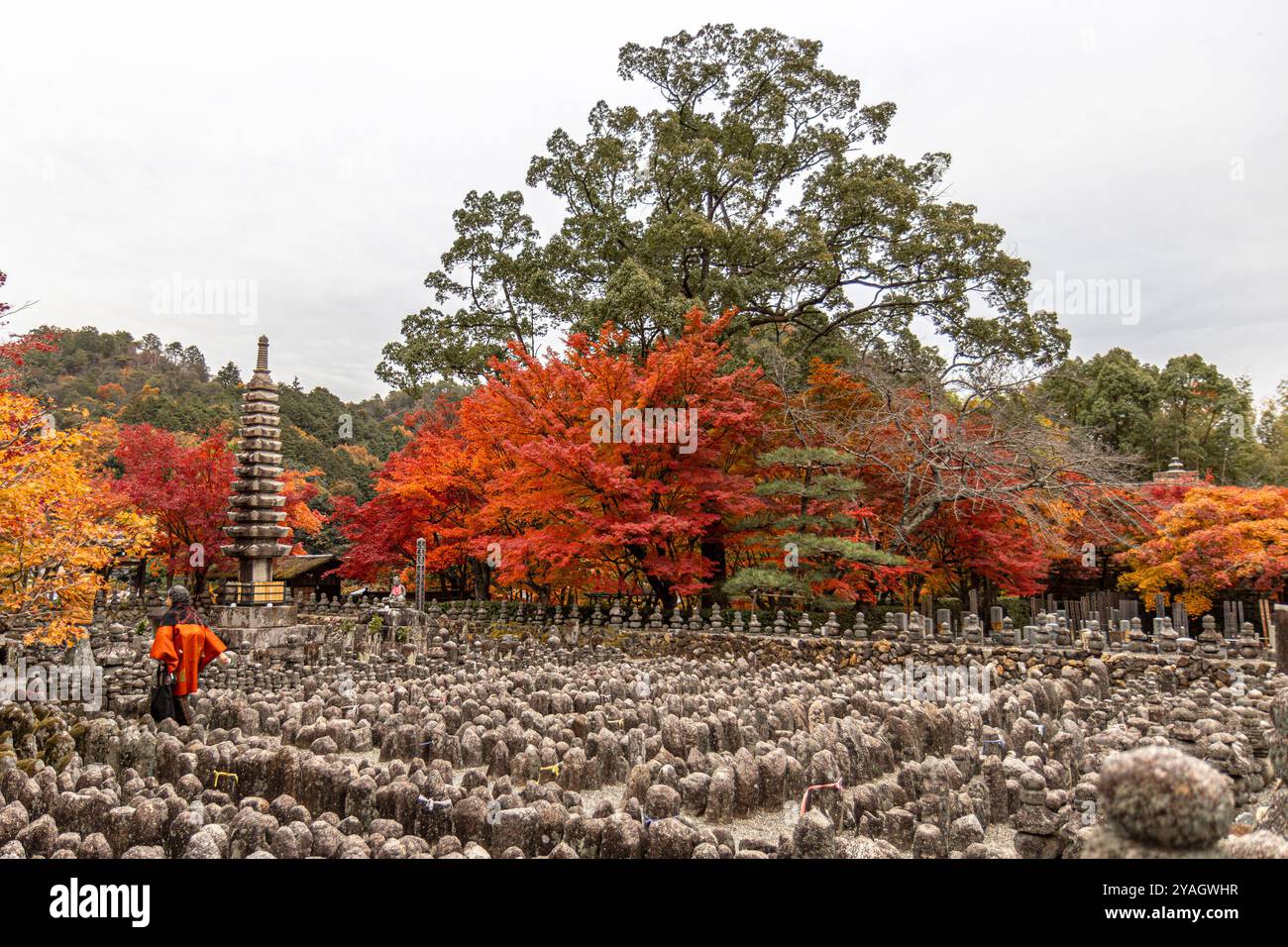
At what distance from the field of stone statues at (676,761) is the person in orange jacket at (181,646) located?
0.49 metres

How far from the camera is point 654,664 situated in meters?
12.4

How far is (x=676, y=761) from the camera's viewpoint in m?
6.60

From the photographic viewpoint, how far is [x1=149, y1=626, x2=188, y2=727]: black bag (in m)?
8.23

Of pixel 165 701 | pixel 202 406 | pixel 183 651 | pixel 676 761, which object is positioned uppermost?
pixel 202 406

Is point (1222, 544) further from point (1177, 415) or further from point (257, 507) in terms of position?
point (257, 507)

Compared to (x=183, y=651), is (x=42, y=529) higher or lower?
higher

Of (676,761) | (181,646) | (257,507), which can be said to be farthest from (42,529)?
(257,507)

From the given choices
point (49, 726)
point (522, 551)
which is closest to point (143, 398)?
point (522, 551)

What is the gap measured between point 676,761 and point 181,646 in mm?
5496

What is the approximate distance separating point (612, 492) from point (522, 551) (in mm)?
2251

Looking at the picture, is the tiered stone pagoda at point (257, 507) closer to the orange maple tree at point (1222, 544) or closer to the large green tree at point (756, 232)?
the large green tree at point (756, 232)

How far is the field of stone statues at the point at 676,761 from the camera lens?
14.9 ft

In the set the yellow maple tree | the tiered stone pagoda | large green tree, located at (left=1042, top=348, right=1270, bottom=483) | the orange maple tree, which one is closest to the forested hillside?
the tiered stone pagoda

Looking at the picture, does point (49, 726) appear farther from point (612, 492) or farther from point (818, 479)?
point (818, 479)
